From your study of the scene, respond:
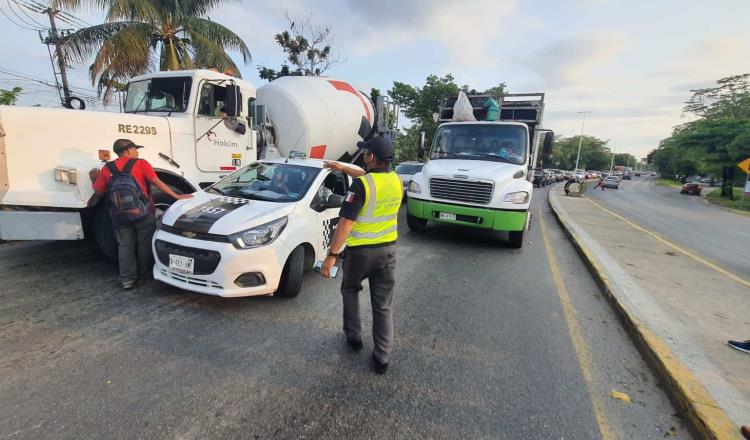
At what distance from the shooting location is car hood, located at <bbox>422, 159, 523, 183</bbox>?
20.6 feet

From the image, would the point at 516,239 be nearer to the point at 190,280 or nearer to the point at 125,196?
the point at 190,280

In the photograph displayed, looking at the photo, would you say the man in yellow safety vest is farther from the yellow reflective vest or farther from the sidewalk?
the sidewalk

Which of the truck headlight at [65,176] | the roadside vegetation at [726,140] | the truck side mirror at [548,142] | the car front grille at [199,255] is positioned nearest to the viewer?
the car front grille at [199,255]

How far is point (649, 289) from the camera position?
4734 millimetres

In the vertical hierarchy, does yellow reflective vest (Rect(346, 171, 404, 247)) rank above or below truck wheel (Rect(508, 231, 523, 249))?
above

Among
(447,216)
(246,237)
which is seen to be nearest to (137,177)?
(246,237)

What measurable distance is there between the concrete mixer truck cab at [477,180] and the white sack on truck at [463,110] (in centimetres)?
83

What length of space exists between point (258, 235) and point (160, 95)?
3.69 m

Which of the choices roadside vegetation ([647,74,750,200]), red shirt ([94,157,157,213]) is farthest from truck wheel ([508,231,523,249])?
roadside vegetation ([647,74,750,200])

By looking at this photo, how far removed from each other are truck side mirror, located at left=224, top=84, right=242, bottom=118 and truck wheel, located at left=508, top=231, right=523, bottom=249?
5.23 metres

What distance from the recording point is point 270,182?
454cm

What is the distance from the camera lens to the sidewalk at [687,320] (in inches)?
97.2

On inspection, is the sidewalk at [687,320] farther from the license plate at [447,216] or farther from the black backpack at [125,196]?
the black backpack at [125,196]

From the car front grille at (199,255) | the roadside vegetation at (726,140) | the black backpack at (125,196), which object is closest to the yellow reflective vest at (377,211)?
the car front grille at (199,255)
